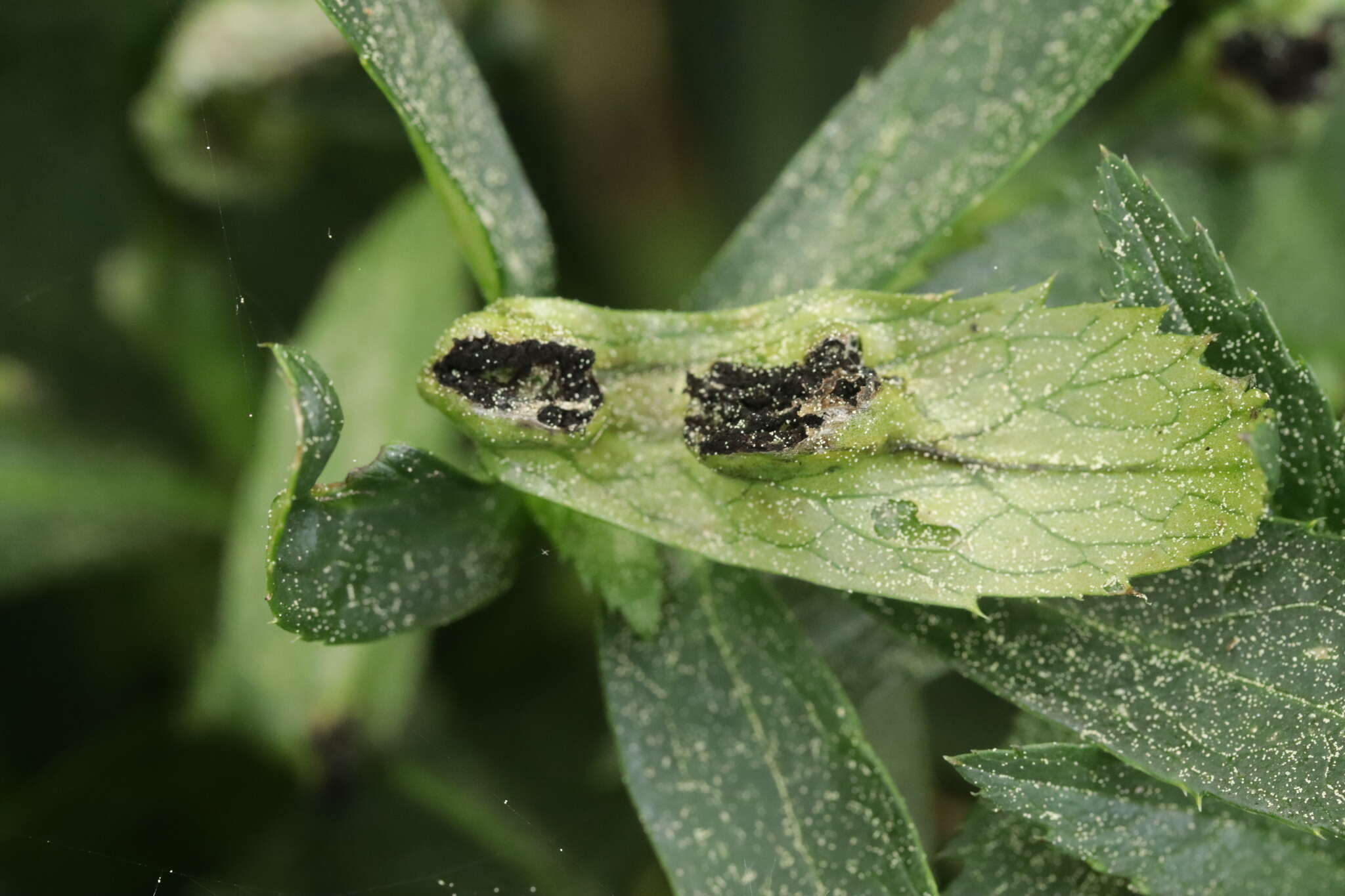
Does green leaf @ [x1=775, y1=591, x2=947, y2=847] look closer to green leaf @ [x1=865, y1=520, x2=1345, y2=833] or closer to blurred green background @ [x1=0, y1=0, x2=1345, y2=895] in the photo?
blurred green background @ [x1=0, y1=0, x2=1345, y2=895]

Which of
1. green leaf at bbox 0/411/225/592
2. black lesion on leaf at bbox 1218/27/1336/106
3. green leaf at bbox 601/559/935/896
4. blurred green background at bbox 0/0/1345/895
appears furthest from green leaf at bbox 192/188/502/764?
black lesion on leaf at bbox 1218/27/1336/106

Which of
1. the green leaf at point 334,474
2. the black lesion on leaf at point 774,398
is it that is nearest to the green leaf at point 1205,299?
the black lesion on leaf at point 774,398

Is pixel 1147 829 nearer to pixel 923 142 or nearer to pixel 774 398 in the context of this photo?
pixel 774 398

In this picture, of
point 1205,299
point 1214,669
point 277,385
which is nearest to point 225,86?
point 277,385

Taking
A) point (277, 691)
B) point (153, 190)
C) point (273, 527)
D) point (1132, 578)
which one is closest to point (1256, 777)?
point (1132, 578)

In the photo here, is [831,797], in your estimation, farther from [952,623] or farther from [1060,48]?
[1060,48]

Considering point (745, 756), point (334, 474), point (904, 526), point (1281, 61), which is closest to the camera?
point (904, 526)

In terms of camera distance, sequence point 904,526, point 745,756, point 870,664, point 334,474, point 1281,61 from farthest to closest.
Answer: point 1281,61 → point 334,474 → point 870,664 → point 745,756 → point 904,526
